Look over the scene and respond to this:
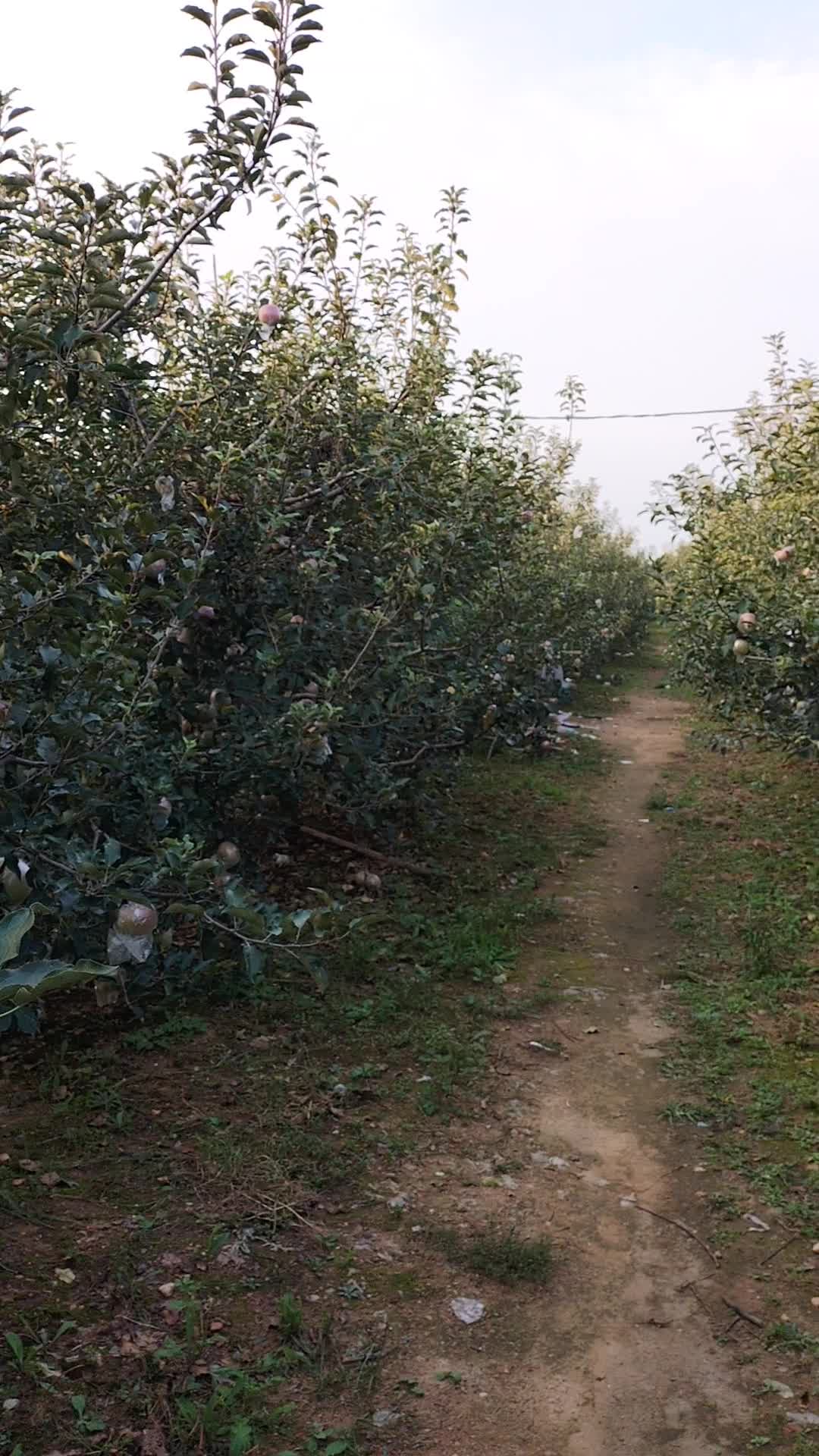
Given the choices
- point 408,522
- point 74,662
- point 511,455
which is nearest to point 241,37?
point 74,662

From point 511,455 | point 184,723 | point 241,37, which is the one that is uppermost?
point 241,37

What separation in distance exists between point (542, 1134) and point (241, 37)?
3093 millimetres

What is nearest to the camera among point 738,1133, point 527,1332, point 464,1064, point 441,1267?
point 527,1332

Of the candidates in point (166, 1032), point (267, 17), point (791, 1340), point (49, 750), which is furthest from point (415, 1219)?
point (267, 17)

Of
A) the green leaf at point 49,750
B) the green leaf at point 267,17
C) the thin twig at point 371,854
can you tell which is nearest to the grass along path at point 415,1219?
the thin twig at point 371,854

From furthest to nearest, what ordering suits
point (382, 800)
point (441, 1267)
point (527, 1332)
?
1. point (382, 800)
2. point (441, 1267)
3. point (527, 1332)

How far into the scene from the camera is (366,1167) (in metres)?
3.27

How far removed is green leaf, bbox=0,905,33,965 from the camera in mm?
1137

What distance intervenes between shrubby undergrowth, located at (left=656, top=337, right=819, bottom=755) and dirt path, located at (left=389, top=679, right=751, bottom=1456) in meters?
1.77

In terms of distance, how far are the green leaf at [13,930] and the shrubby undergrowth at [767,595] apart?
184 inches

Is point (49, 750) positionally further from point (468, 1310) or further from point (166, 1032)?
point (468, 1310)

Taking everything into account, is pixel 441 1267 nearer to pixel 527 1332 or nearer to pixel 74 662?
pixel 527 1332

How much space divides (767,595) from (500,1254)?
416cm

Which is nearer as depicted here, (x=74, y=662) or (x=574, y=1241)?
(x=74, y=662)
